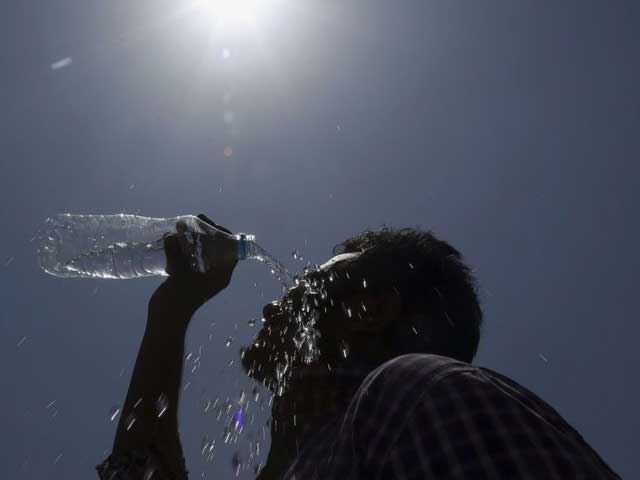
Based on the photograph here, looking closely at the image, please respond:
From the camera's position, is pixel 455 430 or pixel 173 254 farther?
pixel 173 254

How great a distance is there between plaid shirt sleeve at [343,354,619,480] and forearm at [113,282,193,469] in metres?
1.88

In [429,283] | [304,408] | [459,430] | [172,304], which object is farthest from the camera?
[172,304]

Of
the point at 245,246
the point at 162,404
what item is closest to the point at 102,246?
the point at 245,246

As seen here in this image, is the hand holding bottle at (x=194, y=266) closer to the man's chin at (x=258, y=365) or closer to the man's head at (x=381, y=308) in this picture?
the man's chin at (x=258, y=365)

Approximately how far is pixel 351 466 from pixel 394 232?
1.58 m

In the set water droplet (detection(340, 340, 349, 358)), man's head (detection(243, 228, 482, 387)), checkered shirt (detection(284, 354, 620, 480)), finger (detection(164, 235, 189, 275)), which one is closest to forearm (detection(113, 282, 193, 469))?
finger (detection(164, 235, 189, 275))

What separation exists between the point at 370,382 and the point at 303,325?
4.37ft

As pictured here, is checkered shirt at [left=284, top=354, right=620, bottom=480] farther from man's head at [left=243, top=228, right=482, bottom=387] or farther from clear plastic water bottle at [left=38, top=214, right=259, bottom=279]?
clear plastic water bottle at [left=38, top=214, right=259, bottom=279]

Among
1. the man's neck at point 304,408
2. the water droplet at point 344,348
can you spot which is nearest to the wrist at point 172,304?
the man's neck at point 304,408

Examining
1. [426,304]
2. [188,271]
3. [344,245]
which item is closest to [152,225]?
[188,271]

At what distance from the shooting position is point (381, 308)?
220cm

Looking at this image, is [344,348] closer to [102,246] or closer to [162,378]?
[162,378]

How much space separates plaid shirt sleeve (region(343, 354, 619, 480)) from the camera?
972 mm

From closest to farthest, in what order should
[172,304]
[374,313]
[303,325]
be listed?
1. [374,313]
2. [303,325]
3. [172,304]
